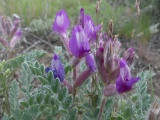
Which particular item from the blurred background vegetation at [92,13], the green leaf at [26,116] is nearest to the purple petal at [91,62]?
the green leaf at [26,116]

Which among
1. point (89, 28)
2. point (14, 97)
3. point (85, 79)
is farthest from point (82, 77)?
point (14, 97)

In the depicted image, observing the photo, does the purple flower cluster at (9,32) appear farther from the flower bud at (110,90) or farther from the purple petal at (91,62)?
the flower bud at (110,90)

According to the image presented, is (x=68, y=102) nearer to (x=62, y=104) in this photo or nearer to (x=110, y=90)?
(x=62, y=104)

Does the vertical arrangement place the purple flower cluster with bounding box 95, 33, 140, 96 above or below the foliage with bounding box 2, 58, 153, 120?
above

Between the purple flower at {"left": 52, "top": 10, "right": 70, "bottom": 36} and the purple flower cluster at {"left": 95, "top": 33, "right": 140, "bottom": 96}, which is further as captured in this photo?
the purple flower at {"left": 52, "top": 10, "right": 70, "bottom": 36}

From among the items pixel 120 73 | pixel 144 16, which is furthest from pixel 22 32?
pixel 144 16

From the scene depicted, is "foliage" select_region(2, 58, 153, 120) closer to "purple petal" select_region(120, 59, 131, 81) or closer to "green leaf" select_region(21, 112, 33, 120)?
"green leaf" select_region(21, 112, 33, 120)

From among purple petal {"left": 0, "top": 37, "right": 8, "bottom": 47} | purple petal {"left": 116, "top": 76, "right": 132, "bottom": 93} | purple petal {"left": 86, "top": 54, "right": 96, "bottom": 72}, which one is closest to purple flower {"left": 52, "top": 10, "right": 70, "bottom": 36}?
purple petal {"left": 86, "top": 54, "right": 96, "bottom": 72}
